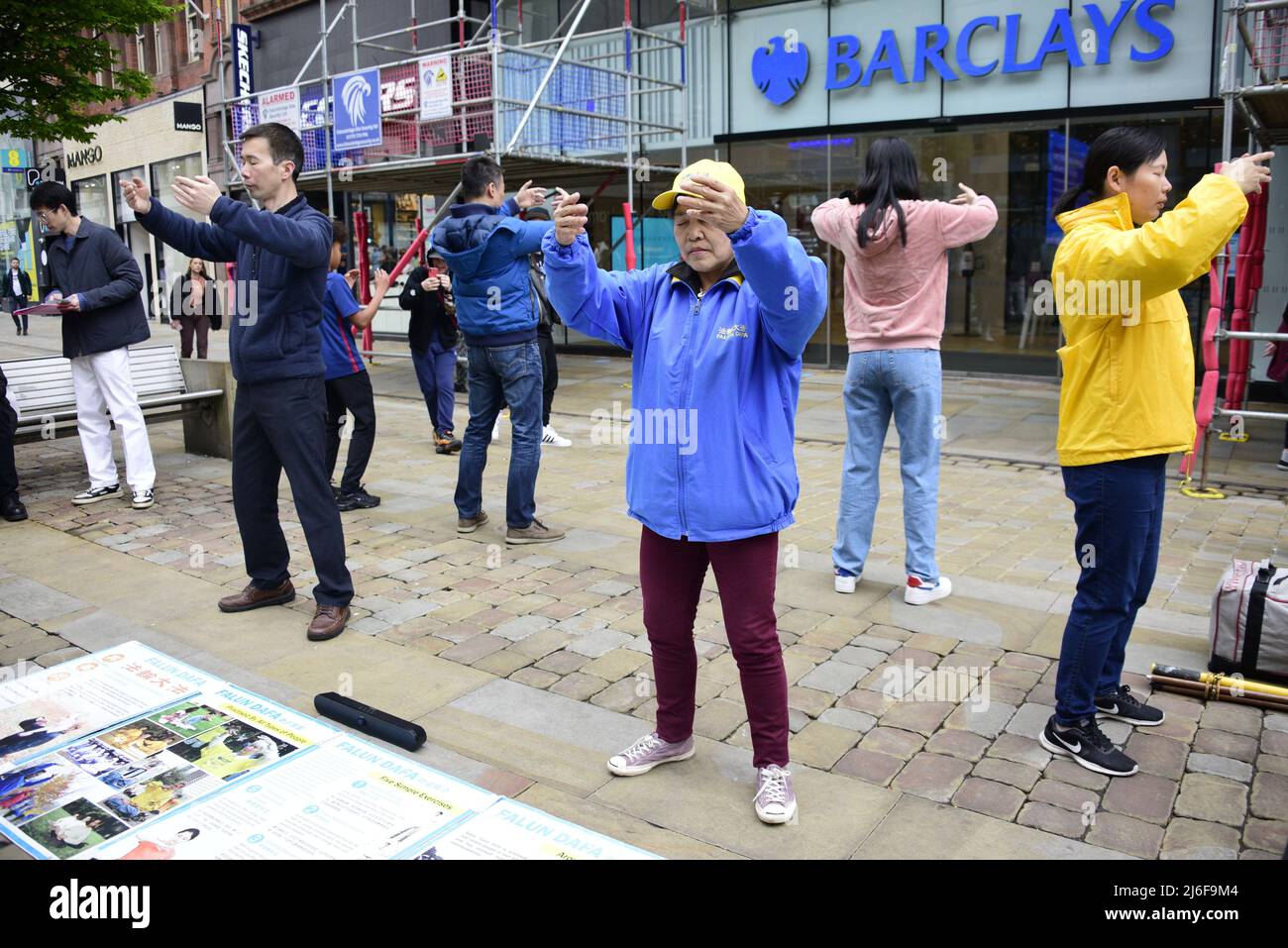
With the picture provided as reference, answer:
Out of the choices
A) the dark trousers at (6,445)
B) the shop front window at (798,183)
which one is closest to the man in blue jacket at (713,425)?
the dark trousers at (6,445)

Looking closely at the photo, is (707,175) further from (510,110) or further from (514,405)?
(510,110)

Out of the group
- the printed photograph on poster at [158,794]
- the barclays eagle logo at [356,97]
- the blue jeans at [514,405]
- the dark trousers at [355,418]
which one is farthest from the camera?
the barclays eagle logo at [356,97]

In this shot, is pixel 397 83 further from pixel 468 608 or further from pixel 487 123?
pixel 468 608

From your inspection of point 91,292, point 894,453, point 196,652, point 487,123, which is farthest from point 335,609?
point 487,123

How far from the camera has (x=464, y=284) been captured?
6.07 m

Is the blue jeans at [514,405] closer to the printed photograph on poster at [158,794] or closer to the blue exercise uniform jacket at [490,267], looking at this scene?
the blue exercise uniform jacket at [490,267]

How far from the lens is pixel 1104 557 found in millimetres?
3352

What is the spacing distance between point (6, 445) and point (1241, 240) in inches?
371

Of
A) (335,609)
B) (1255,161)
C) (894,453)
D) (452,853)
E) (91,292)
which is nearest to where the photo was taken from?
(452,853)

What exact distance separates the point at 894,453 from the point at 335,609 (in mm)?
5824

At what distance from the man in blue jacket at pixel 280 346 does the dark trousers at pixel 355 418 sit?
227 centimetres

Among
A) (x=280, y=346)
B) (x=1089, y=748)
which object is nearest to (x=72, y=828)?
(x=280, y=346)

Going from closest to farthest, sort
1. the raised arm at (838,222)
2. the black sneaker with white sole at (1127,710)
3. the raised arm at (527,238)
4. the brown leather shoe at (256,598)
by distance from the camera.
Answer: the black sneaker with white sole at (1127,710), the raised arm at (838,222), the brown leather shoe at (256,598), the raised arm at (527,238)

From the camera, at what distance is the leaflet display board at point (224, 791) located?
286cm
